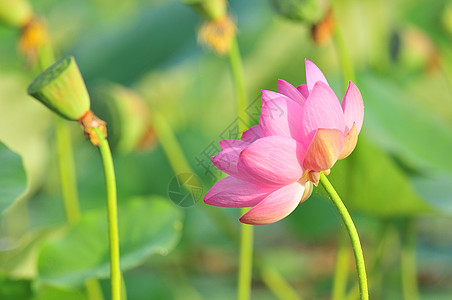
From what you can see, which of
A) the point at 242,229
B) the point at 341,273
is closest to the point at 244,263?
the point at 242,229

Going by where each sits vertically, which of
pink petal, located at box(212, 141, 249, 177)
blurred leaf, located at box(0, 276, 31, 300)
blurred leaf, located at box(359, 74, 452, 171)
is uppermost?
pink petal, located at box(212, 141, 249, 177)

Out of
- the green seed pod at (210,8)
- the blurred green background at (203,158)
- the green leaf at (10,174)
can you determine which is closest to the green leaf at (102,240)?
the blurred green background at (203,158)

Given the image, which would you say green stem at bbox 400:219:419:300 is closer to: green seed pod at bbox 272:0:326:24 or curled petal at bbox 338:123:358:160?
green seed pod at bbox 272:0:326:24

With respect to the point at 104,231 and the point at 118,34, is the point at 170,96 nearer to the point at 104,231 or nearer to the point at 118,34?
the point at 118,34

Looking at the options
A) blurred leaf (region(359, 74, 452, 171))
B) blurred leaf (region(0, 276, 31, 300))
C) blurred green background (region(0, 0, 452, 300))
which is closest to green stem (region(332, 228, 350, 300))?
blurred green background (region(0, 0, 452, 300))

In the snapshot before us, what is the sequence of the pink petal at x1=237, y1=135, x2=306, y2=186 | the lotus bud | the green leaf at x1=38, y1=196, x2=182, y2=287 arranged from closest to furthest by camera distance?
the pink petal at x1=237, y1=135, x2=306, y2=186, the green leaf at x1=38, y1=196, x2=182, y2=287, the lotus bud

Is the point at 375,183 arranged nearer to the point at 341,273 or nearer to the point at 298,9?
the point at 341,273

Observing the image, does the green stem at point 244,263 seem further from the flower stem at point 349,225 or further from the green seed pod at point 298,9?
the flower stem at point 349,225

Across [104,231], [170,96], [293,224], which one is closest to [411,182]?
[104,231]
